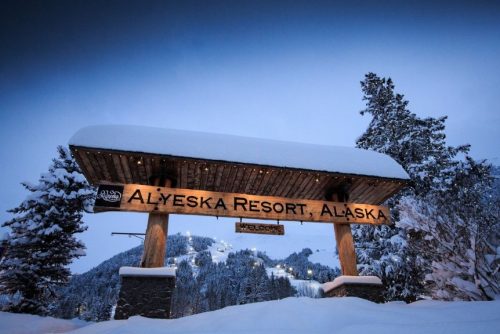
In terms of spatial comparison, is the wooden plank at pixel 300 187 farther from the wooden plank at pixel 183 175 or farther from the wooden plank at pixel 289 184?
the wooden plank at pixel 183 175

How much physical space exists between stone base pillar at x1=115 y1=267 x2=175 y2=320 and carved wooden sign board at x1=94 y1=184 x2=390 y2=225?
1593 mm

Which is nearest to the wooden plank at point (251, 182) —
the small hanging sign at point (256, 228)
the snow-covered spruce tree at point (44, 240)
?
the small hanging sign at point (256, 228)

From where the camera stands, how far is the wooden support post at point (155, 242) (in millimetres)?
6801

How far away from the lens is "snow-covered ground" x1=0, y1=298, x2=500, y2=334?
3.32 m

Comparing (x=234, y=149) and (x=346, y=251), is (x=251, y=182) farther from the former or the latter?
(x=346, y=251)

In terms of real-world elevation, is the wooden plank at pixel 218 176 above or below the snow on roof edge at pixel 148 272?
above

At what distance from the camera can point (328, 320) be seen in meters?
3.92

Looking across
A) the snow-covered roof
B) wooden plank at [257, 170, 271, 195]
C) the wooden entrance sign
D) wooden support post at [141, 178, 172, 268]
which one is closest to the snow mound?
wooden support post at [141, 178, 172, 268]

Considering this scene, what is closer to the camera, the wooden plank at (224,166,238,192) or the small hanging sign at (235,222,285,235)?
the wooden plank at (224,166,238,192)

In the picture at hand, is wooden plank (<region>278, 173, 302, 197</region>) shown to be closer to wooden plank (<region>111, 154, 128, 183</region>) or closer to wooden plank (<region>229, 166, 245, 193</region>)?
wooden plank (<region>229, 166, 245, 193</region>)

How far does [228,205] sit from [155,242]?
2.11m

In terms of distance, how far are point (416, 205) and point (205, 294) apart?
50.2 m

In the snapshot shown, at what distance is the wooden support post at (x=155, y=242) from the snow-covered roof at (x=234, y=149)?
1.38m

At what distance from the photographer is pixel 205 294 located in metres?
50.3
